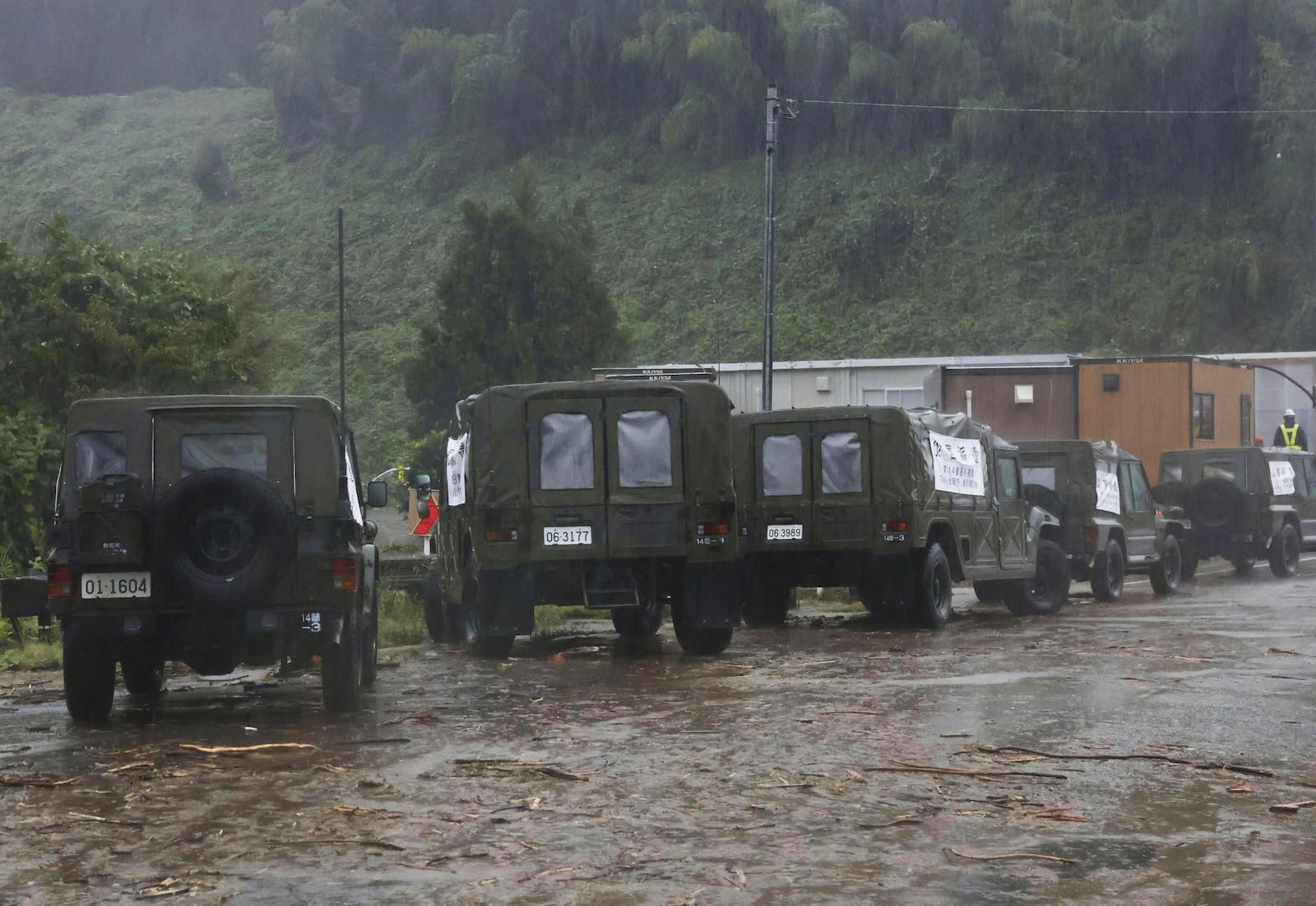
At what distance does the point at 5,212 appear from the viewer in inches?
4532

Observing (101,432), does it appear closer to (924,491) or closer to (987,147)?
(924,491)

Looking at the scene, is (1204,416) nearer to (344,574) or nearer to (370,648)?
(370,648)

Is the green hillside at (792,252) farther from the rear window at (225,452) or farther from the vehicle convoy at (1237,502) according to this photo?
the rear window at (225,452)

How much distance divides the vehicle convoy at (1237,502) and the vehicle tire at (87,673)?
65.8 feet

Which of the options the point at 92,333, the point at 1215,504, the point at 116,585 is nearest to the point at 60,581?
the point at 116,585

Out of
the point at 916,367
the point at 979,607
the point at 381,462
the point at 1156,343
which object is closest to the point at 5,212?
the point at 381,462

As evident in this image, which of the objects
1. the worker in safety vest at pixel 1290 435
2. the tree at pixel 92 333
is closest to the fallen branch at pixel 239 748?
the tree at pixel 92 333

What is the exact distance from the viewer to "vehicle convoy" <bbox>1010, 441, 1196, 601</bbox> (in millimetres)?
22203

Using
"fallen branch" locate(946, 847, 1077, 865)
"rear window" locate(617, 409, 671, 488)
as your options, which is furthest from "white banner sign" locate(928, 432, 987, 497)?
"fallen branch" locate(946, 847, 1077, 865)

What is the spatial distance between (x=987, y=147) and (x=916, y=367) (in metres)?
49.0

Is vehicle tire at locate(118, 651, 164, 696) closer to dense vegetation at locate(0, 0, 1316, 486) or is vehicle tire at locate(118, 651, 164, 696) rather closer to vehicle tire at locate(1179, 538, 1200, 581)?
vehicle tire at locate(1179, 538, 1200, 581)

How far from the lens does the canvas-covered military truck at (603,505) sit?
15438 millimetres

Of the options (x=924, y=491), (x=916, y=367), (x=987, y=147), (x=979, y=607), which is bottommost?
(x=979, y=607)

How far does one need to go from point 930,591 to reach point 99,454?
369 inches
